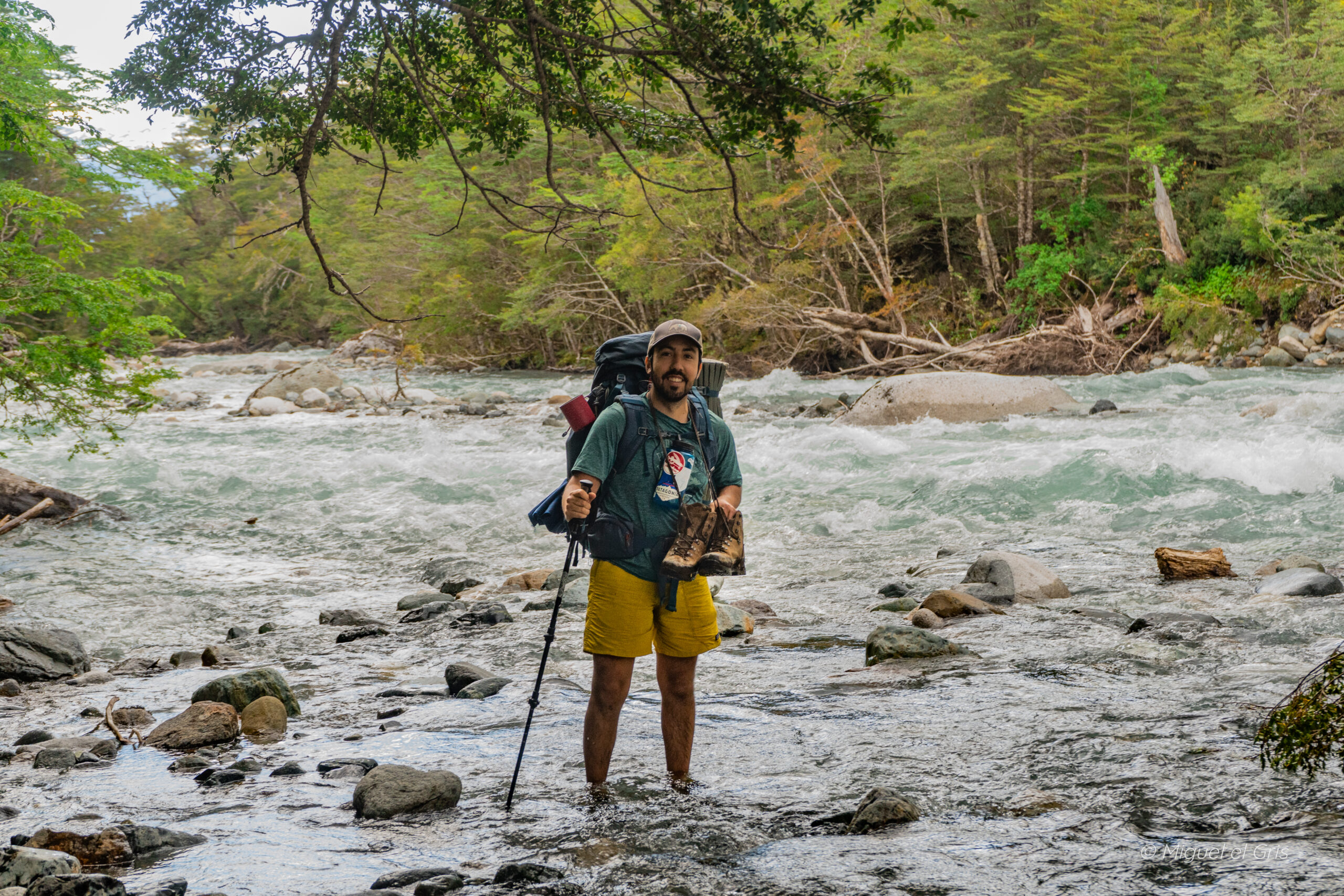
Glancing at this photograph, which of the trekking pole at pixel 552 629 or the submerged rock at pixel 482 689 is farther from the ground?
the trekking pole at pixel 552 629

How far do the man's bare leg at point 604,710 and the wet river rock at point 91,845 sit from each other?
4.72ft

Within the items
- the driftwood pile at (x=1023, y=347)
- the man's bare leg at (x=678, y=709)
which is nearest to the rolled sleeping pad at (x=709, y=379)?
the man's bare leg at (x=678, y=709)

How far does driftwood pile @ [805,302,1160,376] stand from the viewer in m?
21.1

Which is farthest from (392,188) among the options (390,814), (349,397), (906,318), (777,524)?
(390,814)

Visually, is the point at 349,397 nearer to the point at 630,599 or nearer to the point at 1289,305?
the point at 1289,305

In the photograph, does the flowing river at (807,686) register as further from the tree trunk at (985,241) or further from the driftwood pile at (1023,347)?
the tree trunk at (985,241)

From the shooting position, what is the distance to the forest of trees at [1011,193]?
68.1 feet

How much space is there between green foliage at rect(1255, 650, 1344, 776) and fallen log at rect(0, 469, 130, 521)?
34.4 feet

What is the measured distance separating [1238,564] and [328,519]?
797 cm

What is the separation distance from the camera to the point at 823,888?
284 cm

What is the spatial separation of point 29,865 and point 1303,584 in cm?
598

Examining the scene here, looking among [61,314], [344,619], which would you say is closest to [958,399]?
[344,619]

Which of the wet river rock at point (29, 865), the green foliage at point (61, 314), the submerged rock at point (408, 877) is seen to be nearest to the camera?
the wet river rock at point (29, 865)

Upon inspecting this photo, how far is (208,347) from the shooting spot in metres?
53.8
